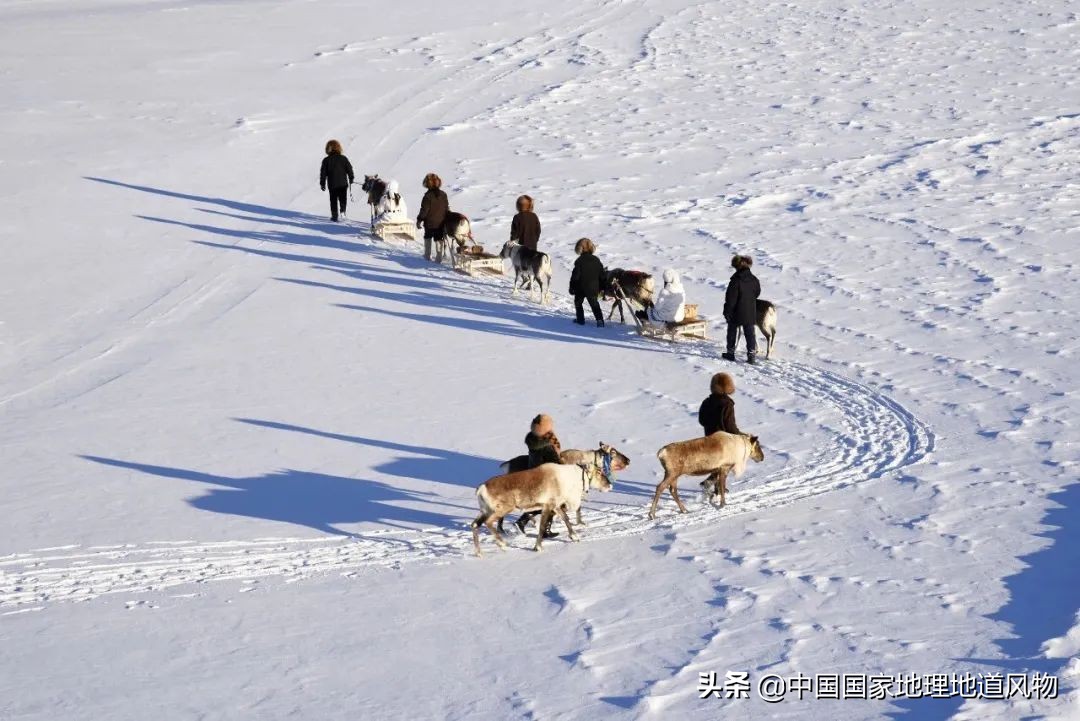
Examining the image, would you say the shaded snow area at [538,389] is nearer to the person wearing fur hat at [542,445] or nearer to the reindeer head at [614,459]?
the reindeer head at [614,459]

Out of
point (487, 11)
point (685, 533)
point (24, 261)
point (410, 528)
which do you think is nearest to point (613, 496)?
point (685, 533)

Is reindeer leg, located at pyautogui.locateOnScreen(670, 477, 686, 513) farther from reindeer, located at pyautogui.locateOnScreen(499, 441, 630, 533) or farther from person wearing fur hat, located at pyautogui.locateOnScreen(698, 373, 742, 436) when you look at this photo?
person wearing fur hat, located at pyautogui.locateOnScreen(698, 373, 742, 436)

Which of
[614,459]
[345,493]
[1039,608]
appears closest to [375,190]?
[345,493]

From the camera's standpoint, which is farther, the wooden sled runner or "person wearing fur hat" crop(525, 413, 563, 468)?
the wooden sled runner

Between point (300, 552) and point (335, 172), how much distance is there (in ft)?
35.2

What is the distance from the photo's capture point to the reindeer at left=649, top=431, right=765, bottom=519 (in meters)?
10.4

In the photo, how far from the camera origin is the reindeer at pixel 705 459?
10.4m

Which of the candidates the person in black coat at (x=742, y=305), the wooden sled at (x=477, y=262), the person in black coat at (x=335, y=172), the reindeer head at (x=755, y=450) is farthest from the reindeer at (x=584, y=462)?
the person in black coat at (x=335, y=172)

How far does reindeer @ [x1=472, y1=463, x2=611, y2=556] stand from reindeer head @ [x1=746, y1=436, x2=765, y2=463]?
1.60 m

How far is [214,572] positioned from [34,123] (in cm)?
1920

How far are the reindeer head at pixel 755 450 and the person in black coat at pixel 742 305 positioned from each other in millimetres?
3525

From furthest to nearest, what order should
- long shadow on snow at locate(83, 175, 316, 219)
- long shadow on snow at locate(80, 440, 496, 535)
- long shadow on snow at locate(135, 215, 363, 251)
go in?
long shadow on snow at locate(83, 175, 316, 219) < long shadow on snow at locate(135, 215, 363, 251) < long shadow on snow at locate(80, 440, 496, 535)

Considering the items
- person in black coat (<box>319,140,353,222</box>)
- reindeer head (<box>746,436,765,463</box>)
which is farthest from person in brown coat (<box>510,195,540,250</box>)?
reindeer head (<box>746,436,765,463</box>)

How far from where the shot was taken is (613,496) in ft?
36.8
